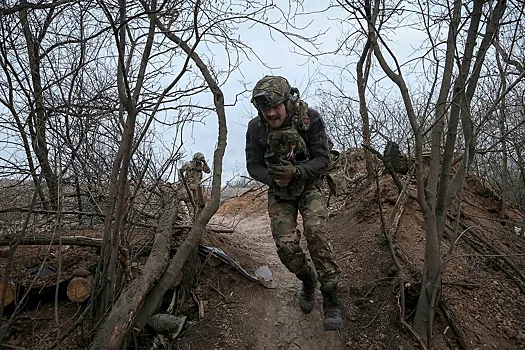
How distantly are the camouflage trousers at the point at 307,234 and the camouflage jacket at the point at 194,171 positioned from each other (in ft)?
6.23

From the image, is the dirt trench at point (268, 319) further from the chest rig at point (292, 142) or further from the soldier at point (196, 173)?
the chest rig at point (292, 142)

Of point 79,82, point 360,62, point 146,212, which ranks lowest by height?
point 146,212

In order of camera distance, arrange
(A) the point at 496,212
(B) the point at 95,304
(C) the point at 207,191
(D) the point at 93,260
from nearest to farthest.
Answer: (B) the point at 95,304
(D) the point at 93,260
(C) the point at 207,191
(A) the point at 496,212

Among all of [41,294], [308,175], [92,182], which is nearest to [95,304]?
[41,294]

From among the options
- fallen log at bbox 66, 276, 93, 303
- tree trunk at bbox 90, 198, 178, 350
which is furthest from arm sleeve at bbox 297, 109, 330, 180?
fallen log at bbox 66, 276, 93, 303

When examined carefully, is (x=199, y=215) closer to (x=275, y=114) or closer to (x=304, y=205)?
(x=304, y=205)

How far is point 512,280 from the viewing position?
4.73 metres

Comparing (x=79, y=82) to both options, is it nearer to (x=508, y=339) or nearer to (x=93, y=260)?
(x=93, y=260)

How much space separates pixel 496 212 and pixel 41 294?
21.2 ft

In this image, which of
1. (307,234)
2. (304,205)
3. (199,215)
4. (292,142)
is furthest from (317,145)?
(199,215)

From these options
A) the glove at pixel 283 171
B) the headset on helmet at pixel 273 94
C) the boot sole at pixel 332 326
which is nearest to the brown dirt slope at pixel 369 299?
the boot sole at pixel 332 326

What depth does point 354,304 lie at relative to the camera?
4.46 meters

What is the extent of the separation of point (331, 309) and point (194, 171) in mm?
2842

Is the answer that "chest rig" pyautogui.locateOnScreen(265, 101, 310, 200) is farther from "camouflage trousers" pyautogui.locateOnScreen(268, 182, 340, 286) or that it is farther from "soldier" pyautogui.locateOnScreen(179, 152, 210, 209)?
"soldier" pyautogui.locateOnScreen(179, 152, 210, 209)
